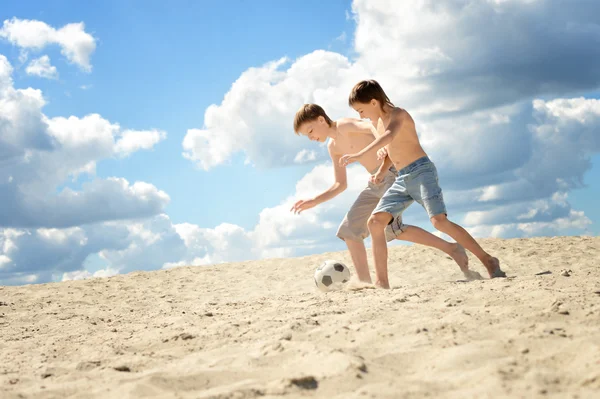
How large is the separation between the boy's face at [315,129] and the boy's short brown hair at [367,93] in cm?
60

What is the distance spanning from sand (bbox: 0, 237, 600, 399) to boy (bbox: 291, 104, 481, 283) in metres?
0.70

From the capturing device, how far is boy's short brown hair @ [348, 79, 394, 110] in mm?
5023

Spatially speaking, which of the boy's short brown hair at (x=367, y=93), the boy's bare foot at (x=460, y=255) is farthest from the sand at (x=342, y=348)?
the boy's short brown hair at (x=367, y=93)

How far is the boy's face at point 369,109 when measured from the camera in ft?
16.5

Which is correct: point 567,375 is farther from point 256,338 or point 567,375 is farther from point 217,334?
point 217,334

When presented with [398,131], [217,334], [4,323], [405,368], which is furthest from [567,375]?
[4,323]

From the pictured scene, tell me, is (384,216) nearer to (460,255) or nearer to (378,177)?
(378,177)

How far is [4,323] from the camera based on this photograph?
623 centimetres

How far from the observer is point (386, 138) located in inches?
188

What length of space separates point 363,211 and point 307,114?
1.09m

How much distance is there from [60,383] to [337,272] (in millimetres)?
3145

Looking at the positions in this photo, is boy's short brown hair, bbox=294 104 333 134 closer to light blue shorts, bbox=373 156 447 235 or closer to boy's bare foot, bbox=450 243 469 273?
light blue shorts, bbox=373 156 447 235

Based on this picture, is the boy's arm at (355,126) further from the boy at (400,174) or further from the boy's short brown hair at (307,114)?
the boy at (400,174)

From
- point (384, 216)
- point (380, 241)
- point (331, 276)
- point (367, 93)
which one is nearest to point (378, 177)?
point (384, 216)
